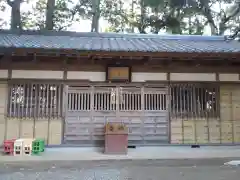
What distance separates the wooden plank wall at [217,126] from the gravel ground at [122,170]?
188 centimetres

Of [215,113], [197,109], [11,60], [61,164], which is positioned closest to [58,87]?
[11,60]

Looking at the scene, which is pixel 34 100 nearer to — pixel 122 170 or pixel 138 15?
pixel 122 170

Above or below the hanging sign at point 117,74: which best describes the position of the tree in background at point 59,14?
above

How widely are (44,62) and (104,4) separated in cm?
1165

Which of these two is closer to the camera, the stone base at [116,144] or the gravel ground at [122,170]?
the gravel ground at [122,170]

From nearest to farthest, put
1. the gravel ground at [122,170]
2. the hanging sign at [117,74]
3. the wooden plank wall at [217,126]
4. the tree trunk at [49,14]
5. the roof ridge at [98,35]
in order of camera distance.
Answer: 1. the gravel ground at [122,170]
2. the hanging sign at [117,74]
3. the wooden plank wall at [217,126]
4. the roof ridge at [98,35]
5. the tree trunk at [49,14]

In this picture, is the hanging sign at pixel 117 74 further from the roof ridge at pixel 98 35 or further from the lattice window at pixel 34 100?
the roof ridge at pixel 98 35

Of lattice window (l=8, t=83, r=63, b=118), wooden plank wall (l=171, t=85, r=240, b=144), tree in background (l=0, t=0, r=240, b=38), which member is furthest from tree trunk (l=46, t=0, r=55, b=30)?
wooden plank wall (l=171, t=85, r=240, b=144)

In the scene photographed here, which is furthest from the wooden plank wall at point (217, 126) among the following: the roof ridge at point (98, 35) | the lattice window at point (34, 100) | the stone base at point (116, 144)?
the roof ridge at point (98, 35)

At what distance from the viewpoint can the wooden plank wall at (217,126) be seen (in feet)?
27.0

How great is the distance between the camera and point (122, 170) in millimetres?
5582

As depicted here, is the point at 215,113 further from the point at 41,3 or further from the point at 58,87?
the point at 41,3

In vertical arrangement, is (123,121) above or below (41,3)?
below

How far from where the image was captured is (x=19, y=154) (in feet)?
22.2
